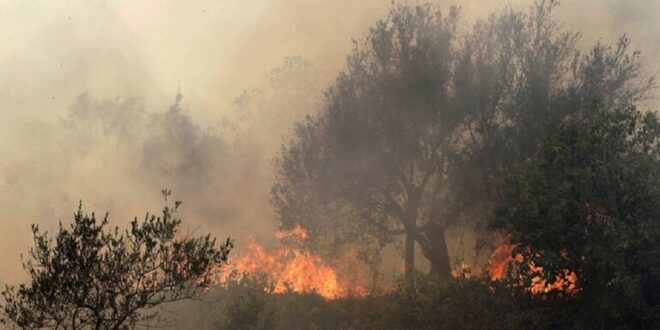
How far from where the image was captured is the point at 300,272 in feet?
123

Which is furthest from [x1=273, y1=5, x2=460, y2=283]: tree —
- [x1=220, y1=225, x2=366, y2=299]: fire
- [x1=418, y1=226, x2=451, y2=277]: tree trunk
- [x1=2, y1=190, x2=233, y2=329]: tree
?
[x1=2, y1=190, x2=233, y2=329]: tree

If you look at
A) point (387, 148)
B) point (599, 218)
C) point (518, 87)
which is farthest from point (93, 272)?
point (518, 87)

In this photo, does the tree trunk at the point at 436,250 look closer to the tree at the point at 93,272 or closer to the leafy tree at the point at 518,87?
the leafy tree at the point at 518,87

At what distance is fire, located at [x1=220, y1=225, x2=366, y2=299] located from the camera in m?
35.2

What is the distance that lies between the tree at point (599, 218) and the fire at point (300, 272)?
15.2 m

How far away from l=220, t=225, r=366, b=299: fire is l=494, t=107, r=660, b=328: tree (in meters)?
15.2

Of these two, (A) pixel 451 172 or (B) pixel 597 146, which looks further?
(A) pixel 451 172

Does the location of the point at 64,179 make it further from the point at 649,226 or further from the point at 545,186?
the point at 649,226

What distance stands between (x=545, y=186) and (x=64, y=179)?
52.0m

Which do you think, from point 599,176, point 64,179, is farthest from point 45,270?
point 64,179

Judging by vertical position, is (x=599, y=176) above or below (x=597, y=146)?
below

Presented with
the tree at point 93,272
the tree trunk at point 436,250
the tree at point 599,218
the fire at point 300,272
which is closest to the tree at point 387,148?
the tree trunk at point 436,250

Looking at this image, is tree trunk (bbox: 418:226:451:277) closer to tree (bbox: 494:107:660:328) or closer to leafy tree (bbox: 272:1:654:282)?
leafy tree (bbox: 272:1:654:282)

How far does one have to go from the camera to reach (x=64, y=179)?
185 ft
